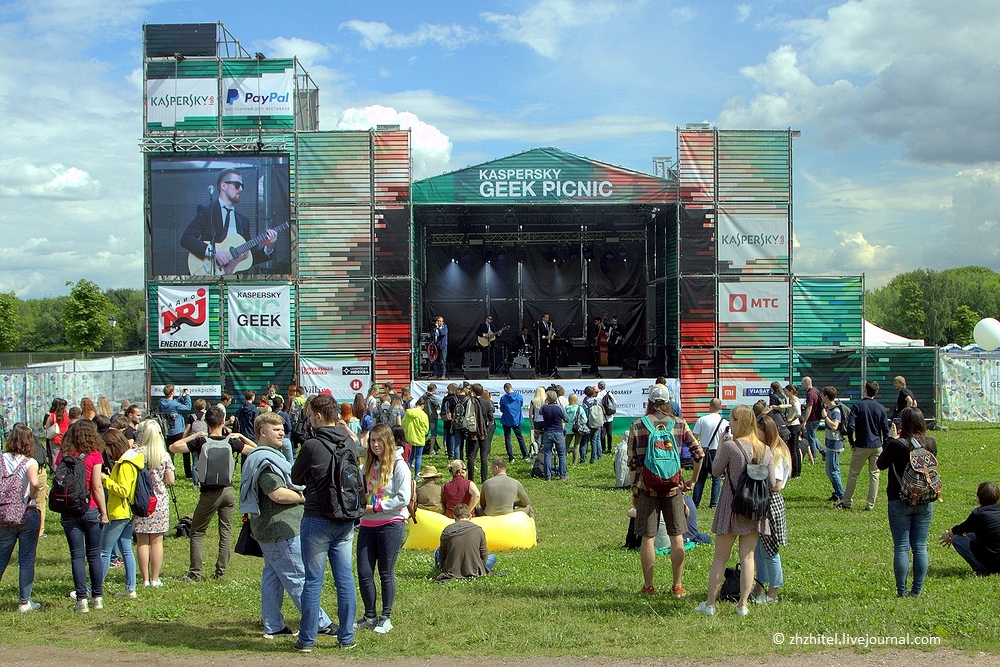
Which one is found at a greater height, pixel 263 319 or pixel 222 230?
pixel 222 230

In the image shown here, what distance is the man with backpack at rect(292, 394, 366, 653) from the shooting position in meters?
5.58

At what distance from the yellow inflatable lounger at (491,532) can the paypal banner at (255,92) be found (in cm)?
1343

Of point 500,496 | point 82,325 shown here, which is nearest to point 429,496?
point 500,496

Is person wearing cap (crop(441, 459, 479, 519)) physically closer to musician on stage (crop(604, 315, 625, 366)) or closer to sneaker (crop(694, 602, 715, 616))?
sneaker (crop(694, 602, 715, 616))

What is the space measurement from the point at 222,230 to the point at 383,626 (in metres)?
15.8

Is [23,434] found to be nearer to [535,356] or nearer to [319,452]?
[319,452]

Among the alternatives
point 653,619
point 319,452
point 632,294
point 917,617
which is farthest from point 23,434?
point 632,294

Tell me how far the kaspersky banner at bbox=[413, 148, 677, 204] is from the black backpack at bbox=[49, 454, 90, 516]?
1446 cm

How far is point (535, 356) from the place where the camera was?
23.5 metres

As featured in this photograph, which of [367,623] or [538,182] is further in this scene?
[538,182]

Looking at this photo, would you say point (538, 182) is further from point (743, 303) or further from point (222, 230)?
point (222, 230)

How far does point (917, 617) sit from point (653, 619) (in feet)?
5.86

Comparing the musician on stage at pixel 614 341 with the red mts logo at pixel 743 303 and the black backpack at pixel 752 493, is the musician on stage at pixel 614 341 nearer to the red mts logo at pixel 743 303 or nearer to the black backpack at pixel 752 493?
the red mts logo at pixel 743 303

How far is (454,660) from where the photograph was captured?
5641 millimetres
